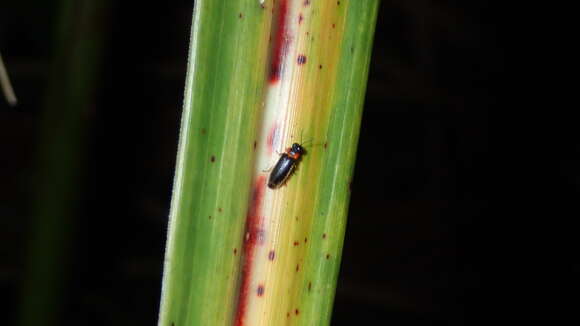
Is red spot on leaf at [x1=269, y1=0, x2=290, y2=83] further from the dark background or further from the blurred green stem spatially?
the dark background

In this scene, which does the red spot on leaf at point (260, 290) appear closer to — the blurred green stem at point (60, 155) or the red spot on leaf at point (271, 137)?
the red spot on leaf at point (271, 137)

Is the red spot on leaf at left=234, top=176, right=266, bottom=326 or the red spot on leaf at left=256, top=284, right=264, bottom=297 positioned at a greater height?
the red spot on leaf at left=234, top=176, right=266, bottom=326

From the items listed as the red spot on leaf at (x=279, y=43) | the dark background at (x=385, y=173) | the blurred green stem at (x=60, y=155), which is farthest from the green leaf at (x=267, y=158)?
the dark background at (x=385, y=173)

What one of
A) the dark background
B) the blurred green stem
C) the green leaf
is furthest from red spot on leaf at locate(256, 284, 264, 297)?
the dark background

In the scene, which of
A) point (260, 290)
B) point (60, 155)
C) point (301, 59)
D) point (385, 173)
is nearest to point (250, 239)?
point (260, 290)

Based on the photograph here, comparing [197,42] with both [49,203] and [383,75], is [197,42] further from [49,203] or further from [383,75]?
[383,75]

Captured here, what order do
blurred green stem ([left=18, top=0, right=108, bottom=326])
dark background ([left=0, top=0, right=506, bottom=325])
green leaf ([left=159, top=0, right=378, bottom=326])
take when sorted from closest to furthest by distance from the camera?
green leaf ([left=159, top=0, right=378, bottom=326]) < blurred green stem ([left=18, top=0, right=108, bottom=326]) < dark background ([left=0, top=0, right=506, bottom=325])
